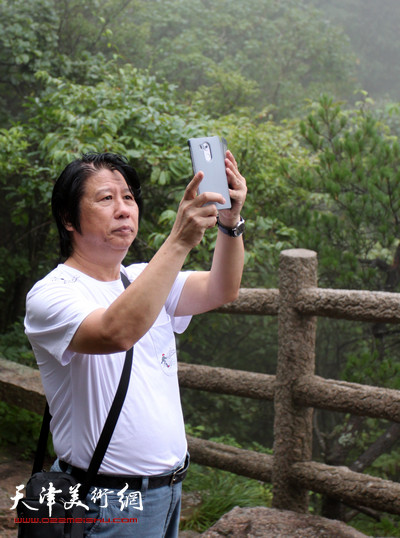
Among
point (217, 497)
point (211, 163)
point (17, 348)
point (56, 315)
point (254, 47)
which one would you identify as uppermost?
point (254, 47)

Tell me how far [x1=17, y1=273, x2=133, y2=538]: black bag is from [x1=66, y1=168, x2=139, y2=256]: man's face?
316 millimetres

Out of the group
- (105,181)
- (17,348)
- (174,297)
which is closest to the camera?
(105,181)

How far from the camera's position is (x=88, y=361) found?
1295 mm

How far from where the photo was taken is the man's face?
1.36 meters

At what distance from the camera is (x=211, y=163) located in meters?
1.27

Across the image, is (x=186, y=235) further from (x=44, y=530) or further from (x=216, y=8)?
(x=216, y=8)

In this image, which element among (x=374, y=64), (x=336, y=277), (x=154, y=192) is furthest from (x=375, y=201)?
(x=374, y=64)

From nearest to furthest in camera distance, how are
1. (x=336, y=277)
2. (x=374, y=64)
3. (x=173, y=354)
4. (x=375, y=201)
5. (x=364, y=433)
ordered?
(x=173, y=354) → (x=375, y=201) → (x=336, y=277) → (x=364, y=433) → (x=374, y=64)

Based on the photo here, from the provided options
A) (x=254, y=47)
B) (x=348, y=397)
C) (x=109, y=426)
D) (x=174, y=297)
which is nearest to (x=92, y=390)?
(x=109, y=426)

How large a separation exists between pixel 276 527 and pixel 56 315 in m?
1.54

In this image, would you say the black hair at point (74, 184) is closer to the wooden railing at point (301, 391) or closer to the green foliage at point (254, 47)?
the wooden railing at point (301, 391)

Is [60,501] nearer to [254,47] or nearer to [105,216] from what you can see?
[105,216]

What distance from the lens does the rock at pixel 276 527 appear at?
7.55ft

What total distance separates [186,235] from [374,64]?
20740 millimetres
